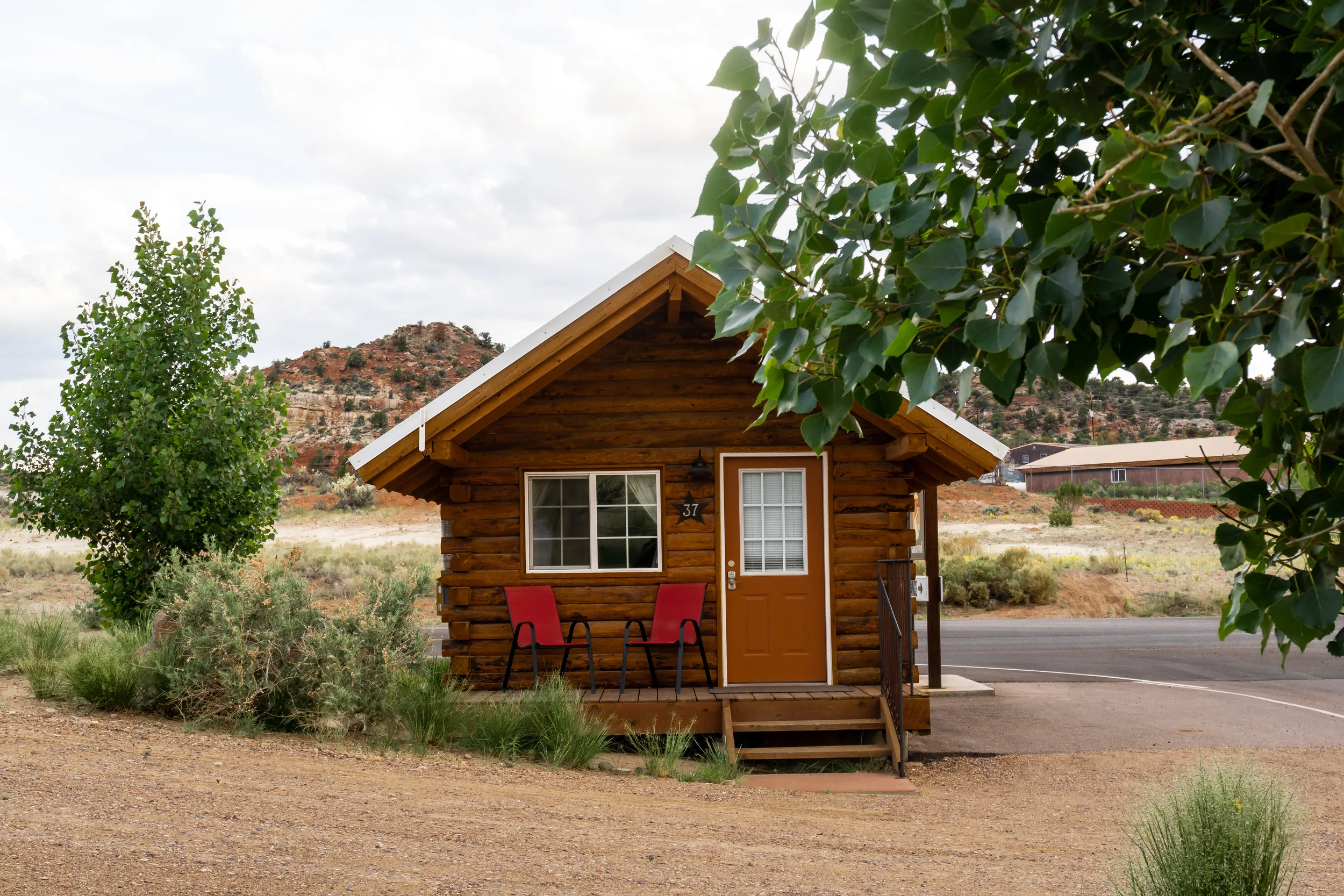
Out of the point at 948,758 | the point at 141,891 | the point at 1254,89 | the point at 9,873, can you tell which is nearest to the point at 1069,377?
the point at 1254,89

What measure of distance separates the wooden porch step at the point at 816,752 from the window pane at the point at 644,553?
197 cm

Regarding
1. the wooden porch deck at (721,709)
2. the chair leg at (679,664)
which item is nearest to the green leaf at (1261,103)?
the chair leg at (679,664)

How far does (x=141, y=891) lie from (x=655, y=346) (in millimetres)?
6389

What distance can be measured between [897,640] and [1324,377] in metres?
6.81

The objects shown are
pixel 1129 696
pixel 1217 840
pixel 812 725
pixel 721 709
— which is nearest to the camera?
pixel 1217 840

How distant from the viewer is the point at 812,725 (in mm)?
8320

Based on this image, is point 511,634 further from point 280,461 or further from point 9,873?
point 9,873

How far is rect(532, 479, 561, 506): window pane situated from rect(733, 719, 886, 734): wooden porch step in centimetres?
265

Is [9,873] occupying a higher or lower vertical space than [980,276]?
lower

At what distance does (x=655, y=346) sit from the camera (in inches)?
367

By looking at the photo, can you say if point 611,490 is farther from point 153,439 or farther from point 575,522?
point 153,439

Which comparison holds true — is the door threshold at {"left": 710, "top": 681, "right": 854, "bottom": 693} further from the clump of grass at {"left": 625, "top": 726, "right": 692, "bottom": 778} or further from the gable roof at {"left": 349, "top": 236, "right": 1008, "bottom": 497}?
the gable roof at {"left": 349, "top": 236, "right": 1008, "bottom": 497}

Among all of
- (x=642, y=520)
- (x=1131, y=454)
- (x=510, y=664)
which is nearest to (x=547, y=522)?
(x=642, y=520)

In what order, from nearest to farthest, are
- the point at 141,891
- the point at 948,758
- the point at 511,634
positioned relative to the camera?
1. the point at 141,891
2. the point at 948,758
3. the point at 511,634
